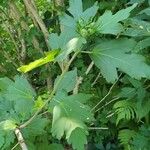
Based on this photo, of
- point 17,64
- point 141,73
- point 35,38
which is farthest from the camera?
point 17,64

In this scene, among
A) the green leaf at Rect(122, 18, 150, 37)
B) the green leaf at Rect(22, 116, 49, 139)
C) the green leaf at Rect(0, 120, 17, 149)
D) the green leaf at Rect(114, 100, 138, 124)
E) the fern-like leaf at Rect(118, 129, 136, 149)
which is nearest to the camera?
the green leaf at Rect(0, 120, 17, 149)

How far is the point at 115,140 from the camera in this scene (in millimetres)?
2602

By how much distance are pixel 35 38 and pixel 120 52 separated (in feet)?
4.20

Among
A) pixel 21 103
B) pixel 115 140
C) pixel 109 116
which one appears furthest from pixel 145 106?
pixel 21 103

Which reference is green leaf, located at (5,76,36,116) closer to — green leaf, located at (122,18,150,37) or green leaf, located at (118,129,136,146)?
green leaf, located at (122,18,150,37)

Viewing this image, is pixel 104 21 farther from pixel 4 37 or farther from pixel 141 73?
pixel 4 37

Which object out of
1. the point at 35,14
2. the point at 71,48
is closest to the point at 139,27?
the point at 71,48

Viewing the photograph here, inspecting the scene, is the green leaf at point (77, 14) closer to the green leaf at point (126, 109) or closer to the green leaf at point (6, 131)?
the green leaf at point (6, 131)

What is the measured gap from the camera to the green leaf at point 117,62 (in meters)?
1.06

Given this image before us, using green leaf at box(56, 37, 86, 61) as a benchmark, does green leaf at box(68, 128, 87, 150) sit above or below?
below

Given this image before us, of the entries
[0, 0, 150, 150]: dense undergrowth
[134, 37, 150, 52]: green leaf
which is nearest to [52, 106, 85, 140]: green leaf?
[0, 0, 150, 150]: dense undergrowth

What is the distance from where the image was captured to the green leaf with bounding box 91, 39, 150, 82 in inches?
41.7

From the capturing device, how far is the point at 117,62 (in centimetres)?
106

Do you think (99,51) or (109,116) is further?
(109,116)
